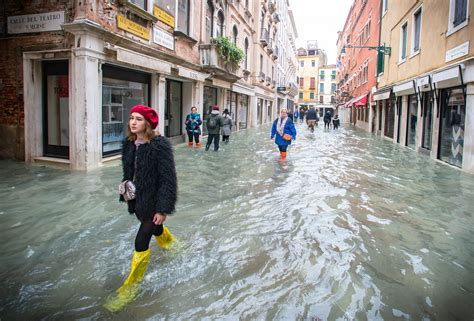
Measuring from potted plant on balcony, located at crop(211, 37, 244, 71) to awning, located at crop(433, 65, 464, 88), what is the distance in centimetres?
866

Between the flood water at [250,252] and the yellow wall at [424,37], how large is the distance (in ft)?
16.6

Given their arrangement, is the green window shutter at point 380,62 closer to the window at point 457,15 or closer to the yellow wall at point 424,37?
the yellow wall at point 424,37

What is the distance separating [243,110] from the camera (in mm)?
26547

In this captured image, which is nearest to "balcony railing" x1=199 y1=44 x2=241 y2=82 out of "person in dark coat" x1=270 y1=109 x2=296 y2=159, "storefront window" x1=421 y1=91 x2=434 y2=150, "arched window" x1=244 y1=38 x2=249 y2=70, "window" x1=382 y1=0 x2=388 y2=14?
"person in dark coat" x1=270 y1=109 x2=296 y2=159

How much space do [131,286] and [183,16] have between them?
12564 millimetres

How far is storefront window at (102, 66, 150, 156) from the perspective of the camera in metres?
9.93

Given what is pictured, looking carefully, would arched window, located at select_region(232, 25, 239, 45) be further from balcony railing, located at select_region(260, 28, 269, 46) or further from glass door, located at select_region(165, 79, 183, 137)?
glass door, located at select_region(165, 79, 183, 137)

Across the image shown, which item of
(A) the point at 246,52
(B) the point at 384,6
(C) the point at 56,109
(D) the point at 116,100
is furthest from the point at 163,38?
(B) the point at 384,6

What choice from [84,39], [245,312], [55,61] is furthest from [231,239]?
[55,61]

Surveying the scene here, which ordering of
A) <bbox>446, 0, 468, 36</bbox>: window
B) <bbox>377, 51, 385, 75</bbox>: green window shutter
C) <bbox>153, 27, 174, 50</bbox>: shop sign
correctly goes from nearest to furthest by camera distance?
<bbox>446, 0, 468, 36</bbox>: window → <bbox>153, 27, 174, 50</bbox>: shop sign → <bbox>377, 51, 385, 75</bbox>: green window shutter

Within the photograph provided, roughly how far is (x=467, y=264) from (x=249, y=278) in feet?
7.25

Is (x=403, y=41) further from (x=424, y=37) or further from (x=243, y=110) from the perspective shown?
(x=243, y=110)

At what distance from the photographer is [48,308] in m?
2.89

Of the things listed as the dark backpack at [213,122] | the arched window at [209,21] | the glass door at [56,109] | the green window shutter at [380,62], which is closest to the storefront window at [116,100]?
the glass door at [56,109]
